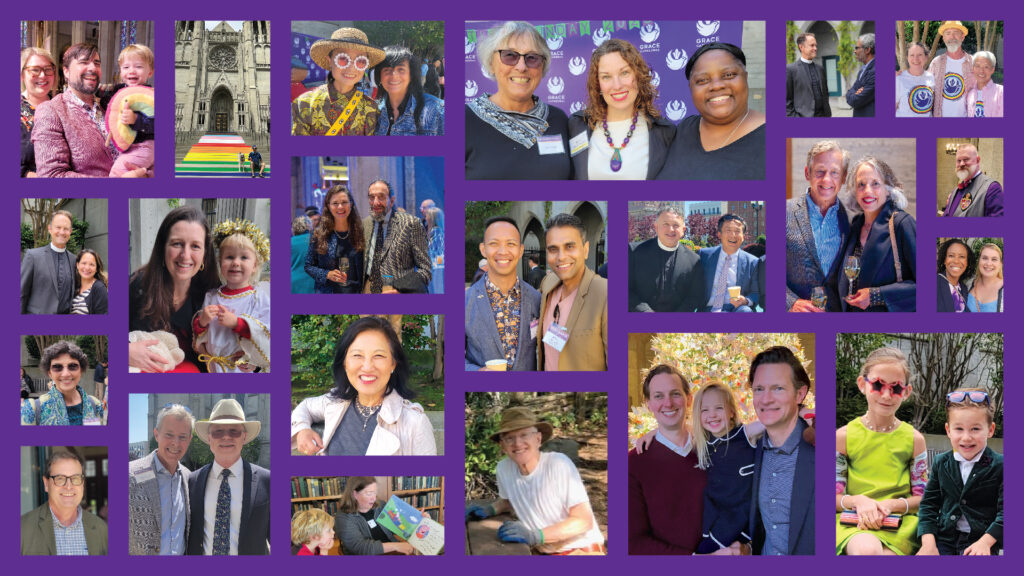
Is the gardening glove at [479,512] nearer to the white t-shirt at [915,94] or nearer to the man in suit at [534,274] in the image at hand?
the man in suit at [534,274]

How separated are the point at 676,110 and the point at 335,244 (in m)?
2.17

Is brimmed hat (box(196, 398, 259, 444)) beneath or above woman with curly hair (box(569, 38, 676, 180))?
beneath

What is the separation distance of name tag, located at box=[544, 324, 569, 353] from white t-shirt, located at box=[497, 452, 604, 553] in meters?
0.62

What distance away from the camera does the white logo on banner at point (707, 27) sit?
6062mm

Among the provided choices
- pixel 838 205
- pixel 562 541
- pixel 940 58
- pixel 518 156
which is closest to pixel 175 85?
pixel 518 156

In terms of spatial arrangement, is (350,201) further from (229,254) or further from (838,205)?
(838,205)

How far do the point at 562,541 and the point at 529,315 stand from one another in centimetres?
132

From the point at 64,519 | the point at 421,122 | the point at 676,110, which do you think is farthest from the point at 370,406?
the point at 676,110

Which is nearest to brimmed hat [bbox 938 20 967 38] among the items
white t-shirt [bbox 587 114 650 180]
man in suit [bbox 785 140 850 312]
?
man in suit [bbox 785 140 850 312]

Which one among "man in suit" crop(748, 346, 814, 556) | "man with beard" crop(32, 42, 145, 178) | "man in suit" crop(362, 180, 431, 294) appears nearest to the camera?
"man in suit" crop(748, 346, 814, 556)

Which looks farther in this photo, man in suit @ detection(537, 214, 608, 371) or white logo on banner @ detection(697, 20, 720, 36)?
white logo on banner @ detection(697, 20, 720, 36)

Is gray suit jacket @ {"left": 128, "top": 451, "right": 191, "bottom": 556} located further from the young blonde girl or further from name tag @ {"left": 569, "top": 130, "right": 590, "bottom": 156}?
name tag @ {"left": 569, "top": 130, "right": 590, "bottom": 156}

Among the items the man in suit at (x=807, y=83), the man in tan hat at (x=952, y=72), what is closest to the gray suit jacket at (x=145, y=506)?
the man in suit at (x=807, y=83)

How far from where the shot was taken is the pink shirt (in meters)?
5.93
